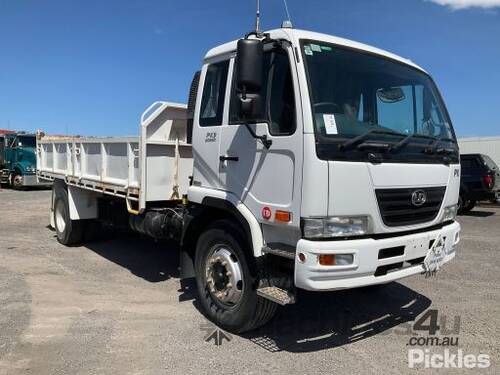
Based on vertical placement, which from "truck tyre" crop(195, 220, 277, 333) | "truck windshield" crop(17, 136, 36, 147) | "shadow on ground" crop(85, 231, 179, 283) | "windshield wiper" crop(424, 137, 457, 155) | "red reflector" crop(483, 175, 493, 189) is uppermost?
"truck windshield" crop(17, 136, 36, 147)

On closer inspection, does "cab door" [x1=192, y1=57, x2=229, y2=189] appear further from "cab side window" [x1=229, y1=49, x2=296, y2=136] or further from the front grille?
the front grille

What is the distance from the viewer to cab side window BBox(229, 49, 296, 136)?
12.7 feet

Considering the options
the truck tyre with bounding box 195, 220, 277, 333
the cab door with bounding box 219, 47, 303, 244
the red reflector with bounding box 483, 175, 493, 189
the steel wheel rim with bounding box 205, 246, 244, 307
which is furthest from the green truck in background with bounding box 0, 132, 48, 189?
the cab door with bounding box 219, 47, 303, 244

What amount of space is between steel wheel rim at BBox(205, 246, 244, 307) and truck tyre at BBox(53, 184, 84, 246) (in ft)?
13.8

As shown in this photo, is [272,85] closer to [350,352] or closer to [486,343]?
[350,352]

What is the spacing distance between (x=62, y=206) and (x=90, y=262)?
1518 mm

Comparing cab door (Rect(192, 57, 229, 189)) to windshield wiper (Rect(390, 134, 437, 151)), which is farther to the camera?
cab door (Rect(192, 57, 229, 189))

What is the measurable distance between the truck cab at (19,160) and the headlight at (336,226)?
1948 cm

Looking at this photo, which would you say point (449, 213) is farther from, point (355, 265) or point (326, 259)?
point (326, 259)

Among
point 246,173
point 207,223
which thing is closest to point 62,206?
point 207,223

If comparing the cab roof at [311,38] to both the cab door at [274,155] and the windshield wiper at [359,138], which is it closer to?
the cab door at [274,155]

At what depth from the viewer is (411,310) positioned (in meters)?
5.36

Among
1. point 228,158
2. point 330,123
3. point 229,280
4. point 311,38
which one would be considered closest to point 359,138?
point 330,123

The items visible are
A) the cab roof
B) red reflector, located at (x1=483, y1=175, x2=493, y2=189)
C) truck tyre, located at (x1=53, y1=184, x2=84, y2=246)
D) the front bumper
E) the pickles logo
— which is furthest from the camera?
red reflector, located at (x1=483, y1=175, x2=493, y2=189)
